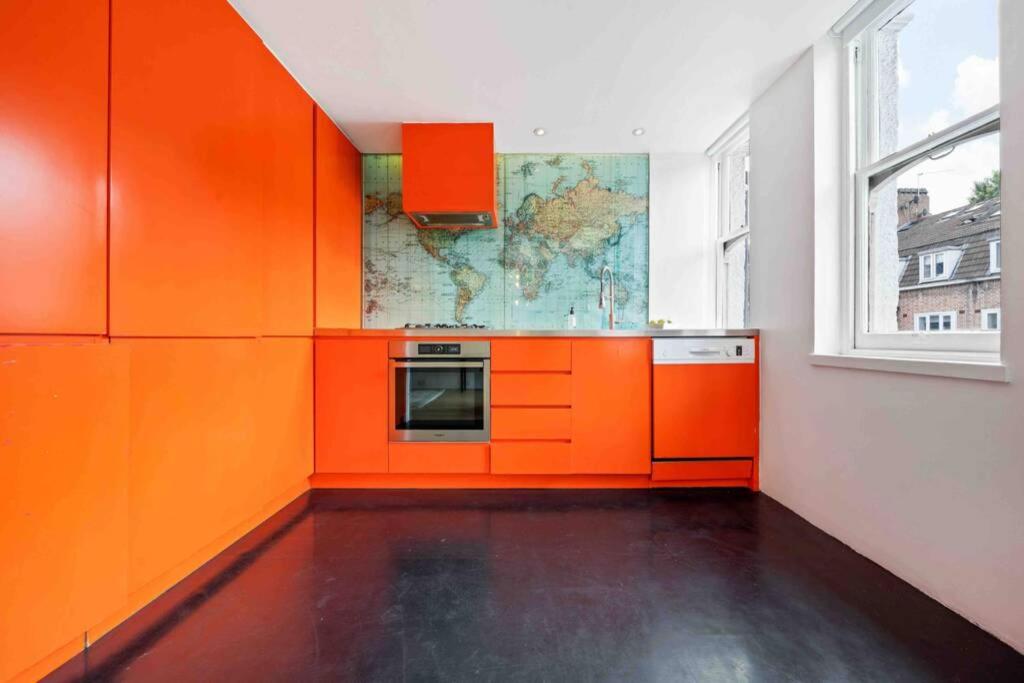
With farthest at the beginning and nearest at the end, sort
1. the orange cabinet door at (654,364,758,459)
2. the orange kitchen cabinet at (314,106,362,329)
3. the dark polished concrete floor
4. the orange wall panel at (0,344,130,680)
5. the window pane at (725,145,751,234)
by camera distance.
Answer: the window pane at (725,145,751,234), the orange kitchen cabinet at (314,106,362,329), the orange cabinet door at (654,364,758,459), the dark polished concrete floor, the orange wall panel at (0,344,130,680)

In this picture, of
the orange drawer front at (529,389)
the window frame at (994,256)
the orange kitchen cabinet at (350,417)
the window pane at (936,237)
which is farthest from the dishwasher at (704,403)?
the orange kitchen cabinet at (350,417)

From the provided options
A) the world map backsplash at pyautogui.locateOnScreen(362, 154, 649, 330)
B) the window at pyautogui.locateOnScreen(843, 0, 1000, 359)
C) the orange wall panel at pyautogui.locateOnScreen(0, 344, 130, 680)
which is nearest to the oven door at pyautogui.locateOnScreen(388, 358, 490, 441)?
the world map backsplash at pyautogui.locateOnScreen(362, 154, 649, 330)

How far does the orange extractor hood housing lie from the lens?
8.91ft

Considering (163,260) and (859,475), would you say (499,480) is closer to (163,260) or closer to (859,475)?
(859,475)

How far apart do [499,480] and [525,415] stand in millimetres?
430

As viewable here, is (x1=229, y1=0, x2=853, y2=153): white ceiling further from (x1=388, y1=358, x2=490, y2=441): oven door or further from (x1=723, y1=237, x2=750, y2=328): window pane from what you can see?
(x1=388, y1=358, x2=490, y2=441): oven door

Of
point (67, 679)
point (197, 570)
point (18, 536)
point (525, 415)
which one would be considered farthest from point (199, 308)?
point (525, 415)

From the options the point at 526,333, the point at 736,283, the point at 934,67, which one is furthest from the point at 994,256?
the point at 526,333

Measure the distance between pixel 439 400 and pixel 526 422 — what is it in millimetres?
524

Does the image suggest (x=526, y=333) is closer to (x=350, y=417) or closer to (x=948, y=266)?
(x=350, y=417)

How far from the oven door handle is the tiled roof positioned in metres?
1.99

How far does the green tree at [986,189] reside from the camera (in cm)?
133

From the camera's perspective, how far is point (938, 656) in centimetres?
115

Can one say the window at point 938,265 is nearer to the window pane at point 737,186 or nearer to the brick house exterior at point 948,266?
the brick house exterior at point 948,266
